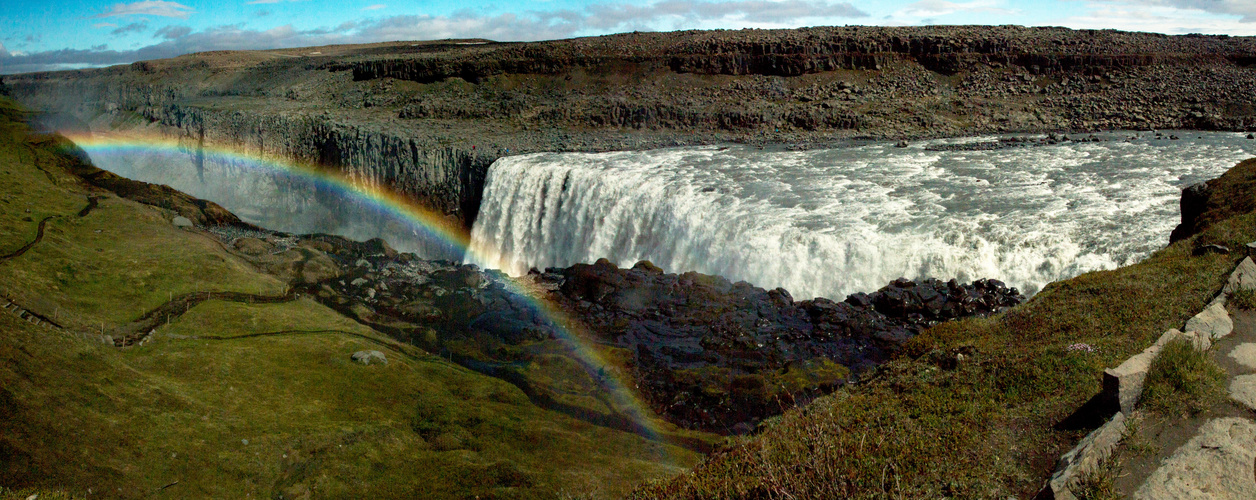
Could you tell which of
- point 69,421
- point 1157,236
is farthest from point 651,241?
point 69,421

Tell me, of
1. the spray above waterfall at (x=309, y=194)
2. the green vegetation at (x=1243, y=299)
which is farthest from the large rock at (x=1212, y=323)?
the spray above waterfall at (x=309, y=194)

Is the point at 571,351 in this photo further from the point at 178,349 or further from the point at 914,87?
the point at 914,87

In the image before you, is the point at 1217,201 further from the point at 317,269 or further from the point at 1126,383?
the point at 317,269

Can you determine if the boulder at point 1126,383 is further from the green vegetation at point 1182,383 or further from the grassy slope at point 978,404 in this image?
the grassy slope at point 978,404

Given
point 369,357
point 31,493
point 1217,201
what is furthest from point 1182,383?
point 369,357

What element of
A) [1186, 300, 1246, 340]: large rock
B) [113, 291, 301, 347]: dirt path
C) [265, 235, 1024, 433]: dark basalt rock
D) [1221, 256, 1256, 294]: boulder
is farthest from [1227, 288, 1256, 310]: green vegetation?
[113, 291, 301, 347]: dirt path
